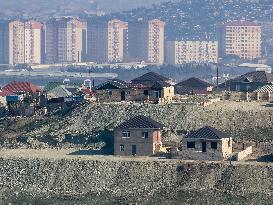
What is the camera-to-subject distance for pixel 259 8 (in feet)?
613

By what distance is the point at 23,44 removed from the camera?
14000 cm

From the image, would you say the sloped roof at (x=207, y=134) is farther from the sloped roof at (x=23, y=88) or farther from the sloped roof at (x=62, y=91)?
the sloped roof at (x=62, y=91)

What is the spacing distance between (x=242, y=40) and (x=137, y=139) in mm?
108860

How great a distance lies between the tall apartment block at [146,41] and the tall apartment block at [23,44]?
11.3 metres

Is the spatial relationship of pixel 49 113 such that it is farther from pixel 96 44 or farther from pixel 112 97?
pixel 96 44

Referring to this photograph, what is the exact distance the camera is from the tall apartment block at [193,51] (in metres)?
138

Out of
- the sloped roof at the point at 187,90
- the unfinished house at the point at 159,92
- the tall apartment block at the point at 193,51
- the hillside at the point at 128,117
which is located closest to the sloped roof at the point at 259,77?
the sloped roof at the point at 187,90

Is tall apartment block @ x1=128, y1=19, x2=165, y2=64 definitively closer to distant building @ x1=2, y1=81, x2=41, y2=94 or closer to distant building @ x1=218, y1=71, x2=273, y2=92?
distant building @ x1=2, y1=81, x2=41, y2=94

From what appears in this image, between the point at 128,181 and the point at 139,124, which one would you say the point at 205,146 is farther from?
the point at 128,181

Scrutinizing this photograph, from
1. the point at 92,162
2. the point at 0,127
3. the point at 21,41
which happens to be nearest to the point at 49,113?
the point at 0,127

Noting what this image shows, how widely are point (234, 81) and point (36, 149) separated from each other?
611 inches

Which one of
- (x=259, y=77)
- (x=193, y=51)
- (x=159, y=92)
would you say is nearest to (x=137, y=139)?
(x=159, y=92)

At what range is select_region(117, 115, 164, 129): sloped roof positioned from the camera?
124ft

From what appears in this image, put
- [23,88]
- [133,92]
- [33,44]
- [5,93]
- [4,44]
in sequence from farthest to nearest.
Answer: [33,44] < [4,44] < [23,88] < [5,93] < [133,92]
